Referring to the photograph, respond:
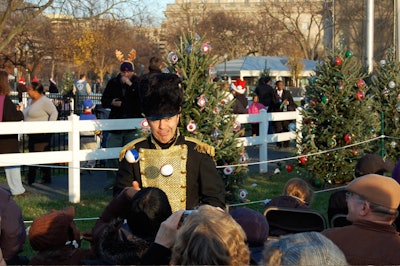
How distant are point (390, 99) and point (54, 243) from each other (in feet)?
41.4

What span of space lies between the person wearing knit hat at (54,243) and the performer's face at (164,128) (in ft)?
3.61

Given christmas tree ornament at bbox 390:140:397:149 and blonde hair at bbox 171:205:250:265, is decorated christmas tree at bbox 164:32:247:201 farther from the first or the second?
blonde hair at bbox 171:205:250:265

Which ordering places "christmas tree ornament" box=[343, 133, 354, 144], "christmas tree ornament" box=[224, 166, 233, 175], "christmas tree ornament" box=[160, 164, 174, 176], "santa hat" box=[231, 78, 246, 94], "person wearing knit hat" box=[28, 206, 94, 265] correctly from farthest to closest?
"santa hat" box=[231, 78, 246, 94] → "christmas tree ornament" box=[343, 133, 354, 144] → "christmas tree ornament" box=[224, 166, 233, 175] → "christmas tree ornament" box=[160, 164, 174, 176] → "person wearing knit hat" box=[28, 206, 94, 265]

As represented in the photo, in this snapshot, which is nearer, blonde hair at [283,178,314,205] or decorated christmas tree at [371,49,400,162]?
blonde hair at [283,178,314,205]

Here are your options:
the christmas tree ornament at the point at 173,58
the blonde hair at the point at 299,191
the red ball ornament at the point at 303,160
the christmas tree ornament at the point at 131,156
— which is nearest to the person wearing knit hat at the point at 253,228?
the christmas tree ornament at the point at 131,156

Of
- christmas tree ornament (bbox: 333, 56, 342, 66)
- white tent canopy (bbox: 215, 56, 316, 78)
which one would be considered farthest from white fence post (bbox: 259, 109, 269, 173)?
white tent canopy (bbox: 215, 56, 316, 78)

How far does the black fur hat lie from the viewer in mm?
5000

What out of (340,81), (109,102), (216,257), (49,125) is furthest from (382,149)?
(216,257)

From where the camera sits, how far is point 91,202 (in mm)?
10789

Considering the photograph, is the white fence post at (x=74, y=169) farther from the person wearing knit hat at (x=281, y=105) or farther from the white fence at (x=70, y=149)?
the person wearing knit hat at (x=281, y=105)

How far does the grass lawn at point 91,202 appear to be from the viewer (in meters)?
9.61

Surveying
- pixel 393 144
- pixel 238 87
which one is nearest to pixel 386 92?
pixel 393 144

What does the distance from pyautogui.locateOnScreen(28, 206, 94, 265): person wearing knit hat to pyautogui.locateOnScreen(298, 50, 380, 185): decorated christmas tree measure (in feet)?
29.5

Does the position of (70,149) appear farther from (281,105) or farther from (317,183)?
(281,105)
